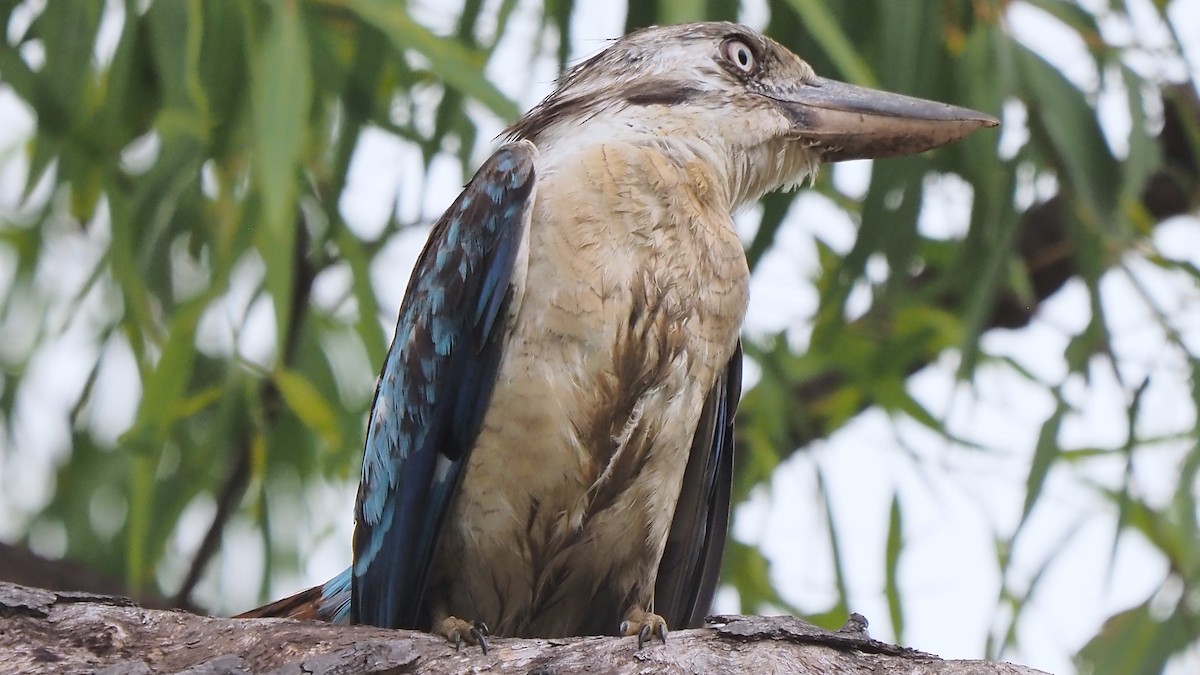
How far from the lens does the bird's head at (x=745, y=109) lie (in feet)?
9.47

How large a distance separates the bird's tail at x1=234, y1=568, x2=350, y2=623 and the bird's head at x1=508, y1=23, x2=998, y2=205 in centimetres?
87

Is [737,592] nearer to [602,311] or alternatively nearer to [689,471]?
[689,471]

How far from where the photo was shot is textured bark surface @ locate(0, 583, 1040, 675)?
192 cm

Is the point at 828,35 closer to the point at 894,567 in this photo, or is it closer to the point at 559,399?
the point at 559,399

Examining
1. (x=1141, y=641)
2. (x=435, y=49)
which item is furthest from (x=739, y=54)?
(x=1141, y=641)

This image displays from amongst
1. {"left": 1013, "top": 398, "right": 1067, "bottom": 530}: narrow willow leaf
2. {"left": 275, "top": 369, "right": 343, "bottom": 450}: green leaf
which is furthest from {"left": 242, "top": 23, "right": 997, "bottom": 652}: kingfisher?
{"left": 1013, "top": 398, "right": 1067, "bottom": 530}: narrow willow leaf

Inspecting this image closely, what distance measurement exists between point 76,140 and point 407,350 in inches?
36.4

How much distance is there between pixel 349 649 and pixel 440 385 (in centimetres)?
68

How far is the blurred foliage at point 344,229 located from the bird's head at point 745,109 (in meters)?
0.10

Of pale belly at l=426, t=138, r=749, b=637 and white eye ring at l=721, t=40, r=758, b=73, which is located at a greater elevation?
white eye ring at l=721, t=40, r=758, b=73

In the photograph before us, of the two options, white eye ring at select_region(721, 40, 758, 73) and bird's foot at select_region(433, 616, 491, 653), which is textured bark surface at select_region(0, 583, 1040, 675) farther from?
white eye ring at select_region(721, 40, 758, 73)

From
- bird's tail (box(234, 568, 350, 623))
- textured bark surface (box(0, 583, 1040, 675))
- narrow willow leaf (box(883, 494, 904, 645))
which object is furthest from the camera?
narrow willow leaf (box(883, 494, 904, 645))

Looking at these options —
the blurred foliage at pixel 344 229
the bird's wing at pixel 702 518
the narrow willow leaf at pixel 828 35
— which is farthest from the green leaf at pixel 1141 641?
the narrow willow leaf at pixel 828 35

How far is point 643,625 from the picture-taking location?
2375 millimetres
